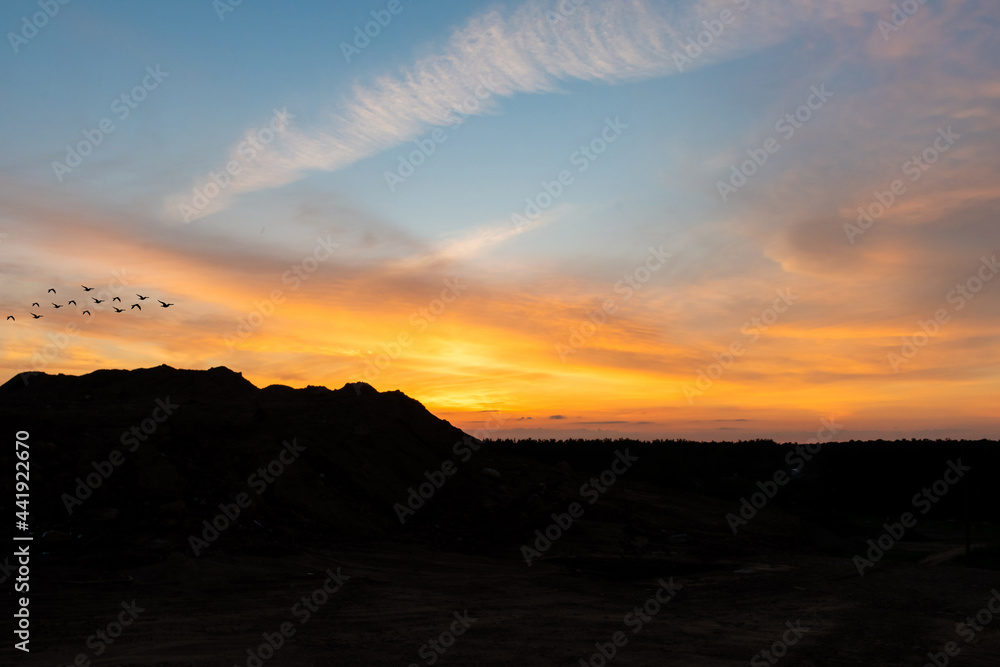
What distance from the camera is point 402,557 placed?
1531 cm

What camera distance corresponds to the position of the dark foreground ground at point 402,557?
8766 millimetres

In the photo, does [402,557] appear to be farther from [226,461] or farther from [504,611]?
[226,461]

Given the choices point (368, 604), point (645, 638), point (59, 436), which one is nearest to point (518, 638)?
point (645, 638)

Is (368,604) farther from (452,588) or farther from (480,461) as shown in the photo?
(480,461)

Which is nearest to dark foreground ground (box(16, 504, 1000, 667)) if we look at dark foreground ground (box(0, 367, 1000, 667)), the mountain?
dark foreground ground (box(0, 367, 1000, 667))

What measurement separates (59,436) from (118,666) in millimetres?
12069

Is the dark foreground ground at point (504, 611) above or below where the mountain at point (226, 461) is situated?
below

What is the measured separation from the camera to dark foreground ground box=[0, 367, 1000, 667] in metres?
8.77

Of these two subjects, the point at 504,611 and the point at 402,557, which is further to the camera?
the point at 402,557

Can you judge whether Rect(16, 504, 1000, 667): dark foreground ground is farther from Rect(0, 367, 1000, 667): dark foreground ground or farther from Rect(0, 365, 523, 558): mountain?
Rect(0, 365, 523, 558): mountain

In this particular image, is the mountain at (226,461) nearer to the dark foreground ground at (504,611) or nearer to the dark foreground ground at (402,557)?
the dark foreground ground at (402,557)

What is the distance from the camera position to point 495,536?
18125 mm

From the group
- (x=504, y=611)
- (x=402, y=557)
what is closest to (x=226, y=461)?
(x=402, y=557)

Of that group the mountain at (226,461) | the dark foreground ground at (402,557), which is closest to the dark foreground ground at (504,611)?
the dark foreground ground at (402,557)
